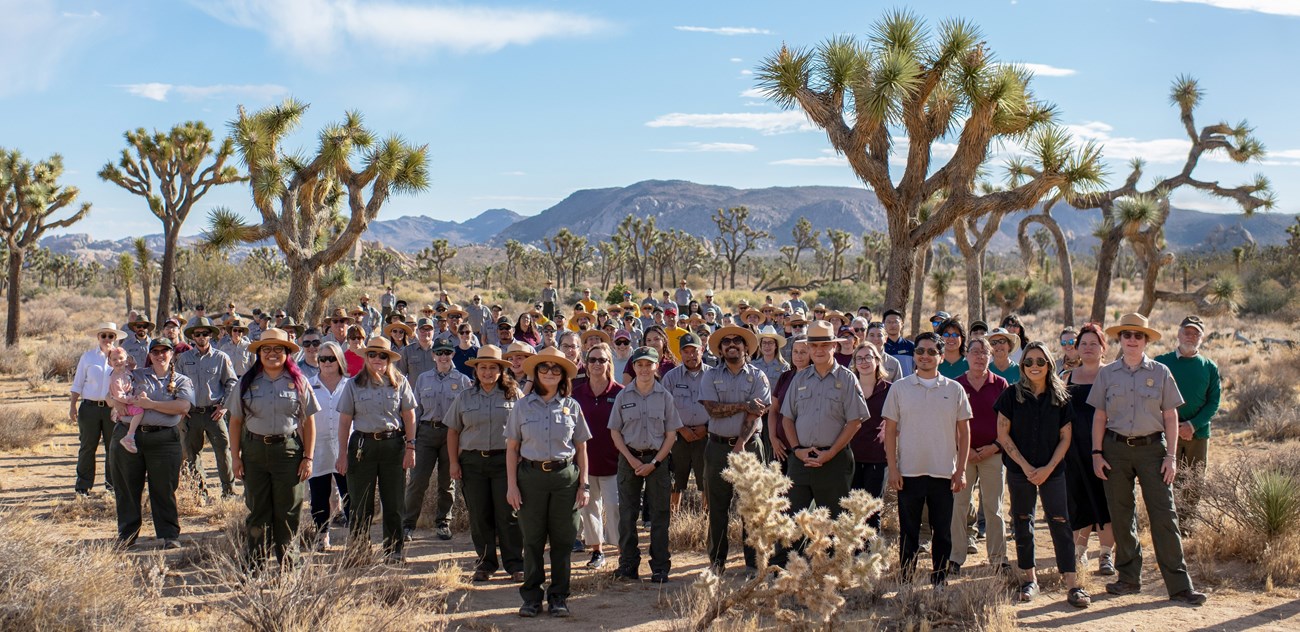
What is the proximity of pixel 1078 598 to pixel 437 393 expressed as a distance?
5124 millimetres

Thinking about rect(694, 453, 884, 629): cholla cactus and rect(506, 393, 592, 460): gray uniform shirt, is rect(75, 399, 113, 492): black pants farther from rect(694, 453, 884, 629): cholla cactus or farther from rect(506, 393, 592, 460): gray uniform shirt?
rect(694, 453, 884, 629): cholla cactus

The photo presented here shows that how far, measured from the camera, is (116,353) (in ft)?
25.3

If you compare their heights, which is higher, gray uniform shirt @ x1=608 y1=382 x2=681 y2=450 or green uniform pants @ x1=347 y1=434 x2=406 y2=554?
gray uniform shirt @ x1=608 y1=382 x2=681 y2=450

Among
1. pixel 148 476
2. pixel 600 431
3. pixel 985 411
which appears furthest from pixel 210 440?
pixel 985 411

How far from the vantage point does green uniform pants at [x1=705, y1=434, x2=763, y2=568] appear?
6.80 metres

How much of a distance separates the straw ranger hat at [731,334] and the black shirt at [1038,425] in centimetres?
198

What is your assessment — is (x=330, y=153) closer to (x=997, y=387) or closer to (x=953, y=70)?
(x=953, y=70)

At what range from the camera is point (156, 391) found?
24.2 ft

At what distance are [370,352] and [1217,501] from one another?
22.3 ft

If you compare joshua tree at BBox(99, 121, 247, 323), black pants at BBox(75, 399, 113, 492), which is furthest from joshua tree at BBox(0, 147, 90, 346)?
black pants at BBox(75, 399, 113, 492)

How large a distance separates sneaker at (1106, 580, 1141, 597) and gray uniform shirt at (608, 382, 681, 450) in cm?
325

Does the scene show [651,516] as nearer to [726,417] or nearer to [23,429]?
[726,417]

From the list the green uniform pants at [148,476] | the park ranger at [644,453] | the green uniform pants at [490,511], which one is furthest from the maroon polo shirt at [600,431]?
the green uniform pants at [148,476]

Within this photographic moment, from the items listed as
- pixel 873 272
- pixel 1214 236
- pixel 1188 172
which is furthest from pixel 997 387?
pixel 1214 236
